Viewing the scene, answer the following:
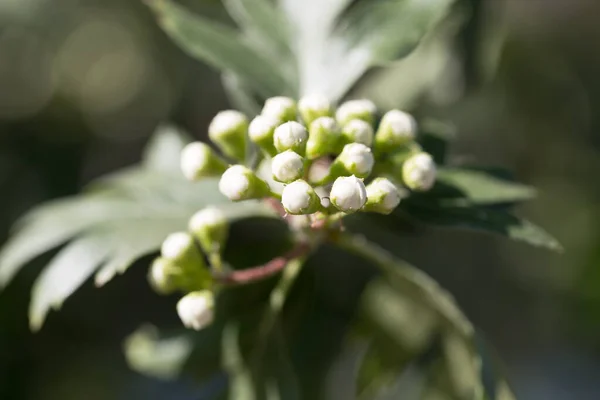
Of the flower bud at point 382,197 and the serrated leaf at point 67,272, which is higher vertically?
the serrated leaf at point 67,272

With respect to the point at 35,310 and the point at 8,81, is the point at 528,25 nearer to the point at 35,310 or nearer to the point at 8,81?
the point at 8,81

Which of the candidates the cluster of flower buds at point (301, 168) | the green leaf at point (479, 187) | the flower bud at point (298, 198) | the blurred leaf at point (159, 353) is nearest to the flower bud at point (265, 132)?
the cluster of flower buds at point (301, 168)

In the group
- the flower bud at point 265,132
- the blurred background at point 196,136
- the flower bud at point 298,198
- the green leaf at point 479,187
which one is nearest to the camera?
the flower bud at point 298,198

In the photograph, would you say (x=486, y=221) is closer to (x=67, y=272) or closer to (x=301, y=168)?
(x=301, y=168)

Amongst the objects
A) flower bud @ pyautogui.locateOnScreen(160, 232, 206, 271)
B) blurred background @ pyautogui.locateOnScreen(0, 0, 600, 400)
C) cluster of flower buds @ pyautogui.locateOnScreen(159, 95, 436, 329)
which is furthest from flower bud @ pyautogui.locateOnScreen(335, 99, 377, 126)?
blurred background @ pyautogui.locateOnScreen(0, 0, 600, 400)

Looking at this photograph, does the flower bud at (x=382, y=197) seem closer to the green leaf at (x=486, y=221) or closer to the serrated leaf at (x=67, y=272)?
the green leaf at (x=486, y=221)

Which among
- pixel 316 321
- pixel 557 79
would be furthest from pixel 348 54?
pixel 557 79
